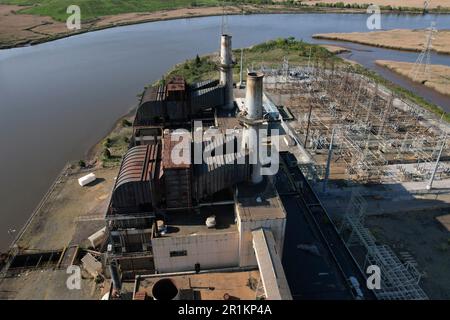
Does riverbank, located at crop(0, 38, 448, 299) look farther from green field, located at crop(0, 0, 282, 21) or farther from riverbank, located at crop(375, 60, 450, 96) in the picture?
green field, located at crop(0, 0, 282, 21)

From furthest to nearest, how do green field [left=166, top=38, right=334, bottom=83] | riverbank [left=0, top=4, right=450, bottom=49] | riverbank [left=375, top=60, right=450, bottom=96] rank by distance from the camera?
1. riverbank [left=0, top=4, right=450, bottom=49]
2. green field [left=166, top=38, right=334, bottom=83]
3. riverbank [left=375, top=60, right=450, bottom=96]

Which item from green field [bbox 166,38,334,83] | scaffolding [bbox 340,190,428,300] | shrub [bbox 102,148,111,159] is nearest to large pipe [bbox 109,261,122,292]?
scaffolding [bbox 340,190,428,300]

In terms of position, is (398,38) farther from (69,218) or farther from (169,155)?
(69,218)

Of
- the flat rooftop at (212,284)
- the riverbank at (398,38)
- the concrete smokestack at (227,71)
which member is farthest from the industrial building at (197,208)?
the riverbank at (398,38)

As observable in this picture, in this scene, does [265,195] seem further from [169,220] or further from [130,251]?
[130,251]

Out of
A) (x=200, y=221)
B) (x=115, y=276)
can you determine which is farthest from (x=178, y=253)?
(x=115, y=276)
